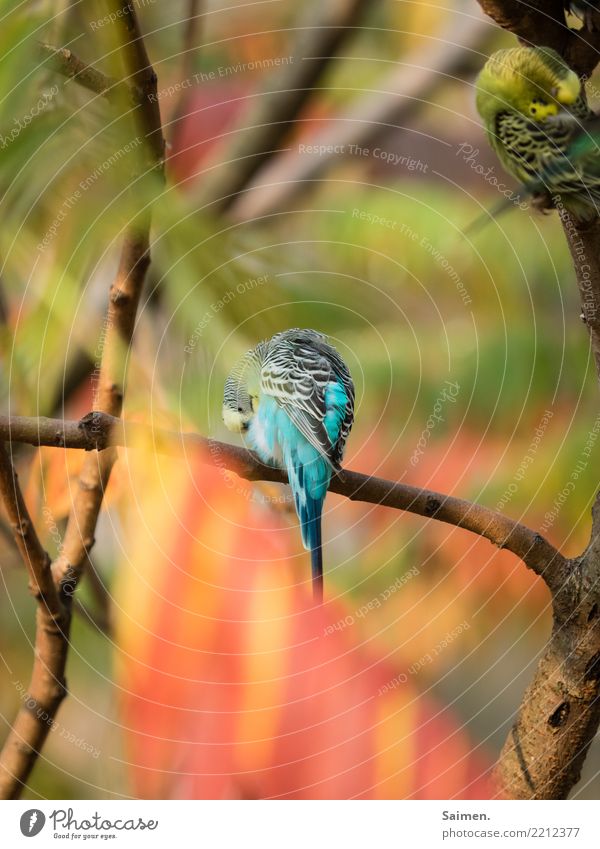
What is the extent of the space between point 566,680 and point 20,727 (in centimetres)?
40

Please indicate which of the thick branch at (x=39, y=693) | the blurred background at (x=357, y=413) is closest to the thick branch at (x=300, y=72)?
the blurred background at (x=357, y=413)

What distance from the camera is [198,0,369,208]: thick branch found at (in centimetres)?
70

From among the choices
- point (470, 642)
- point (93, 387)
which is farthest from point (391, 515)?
point (93, 387)

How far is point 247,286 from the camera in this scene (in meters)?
0.65

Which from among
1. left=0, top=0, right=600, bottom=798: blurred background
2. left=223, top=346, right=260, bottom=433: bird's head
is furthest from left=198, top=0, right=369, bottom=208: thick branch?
left=223, top=346, right=260, bottom=433: bird's head

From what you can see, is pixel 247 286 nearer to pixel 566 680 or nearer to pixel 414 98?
pixel 414 98

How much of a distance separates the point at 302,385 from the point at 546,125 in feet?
0.76

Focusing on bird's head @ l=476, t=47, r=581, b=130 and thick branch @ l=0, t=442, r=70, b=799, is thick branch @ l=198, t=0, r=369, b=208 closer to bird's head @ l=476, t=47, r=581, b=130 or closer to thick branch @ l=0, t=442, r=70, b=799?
bird's head @ l=476, t=47, r=581, b=130

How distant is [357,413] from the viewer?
2.10 ft
